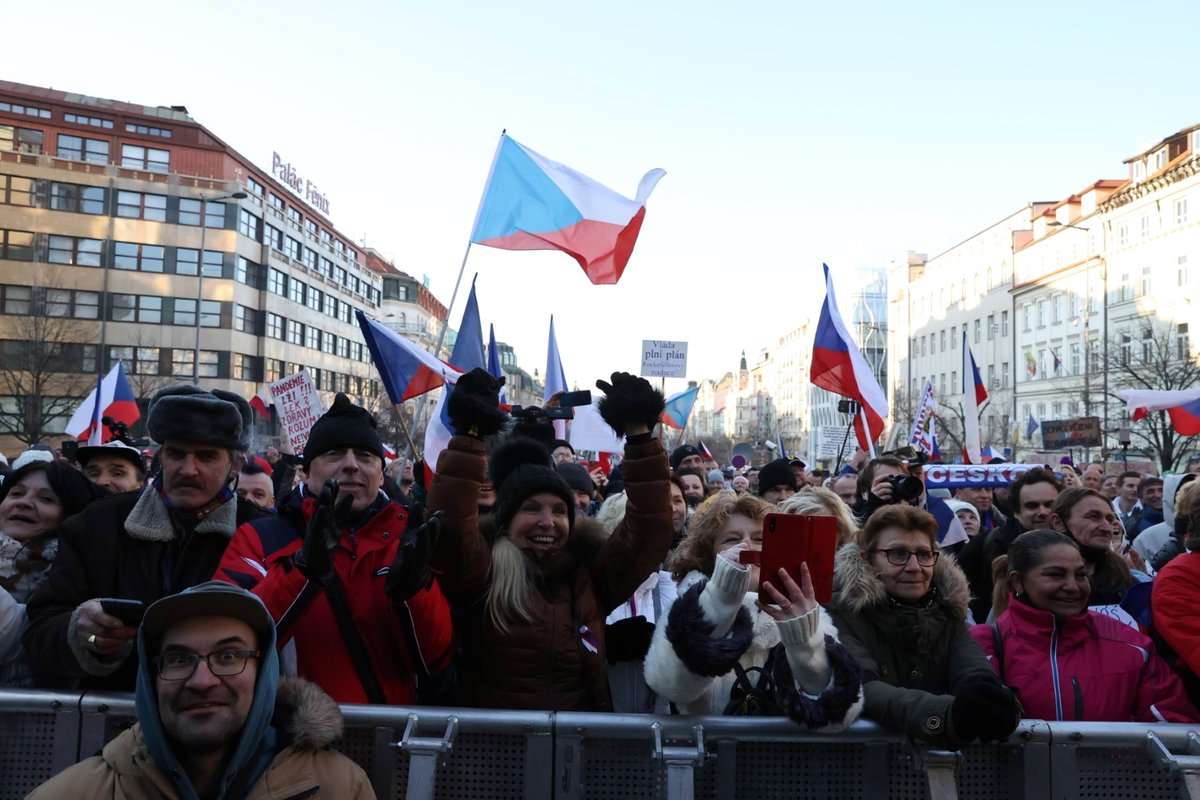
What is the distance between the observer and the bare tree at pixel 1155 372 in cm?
3528

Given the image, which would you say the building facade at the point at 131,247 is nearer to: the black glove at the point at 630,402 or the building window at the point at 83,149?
the building window at the point at 83,149

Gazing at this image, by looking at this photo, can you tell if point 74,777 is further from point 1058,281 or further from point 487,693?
point 1058,281

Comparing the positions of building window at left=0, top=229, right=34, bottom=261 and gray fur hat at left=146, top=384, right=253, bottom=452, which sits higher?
building window at left=0, top=229, right=34, bottom=261

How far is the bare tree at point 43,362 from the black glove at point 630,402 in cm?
4349

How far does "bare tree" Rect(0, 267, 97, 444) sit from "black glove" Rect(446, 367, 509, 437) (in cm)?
4335

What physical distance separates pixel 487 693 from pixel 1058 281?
61681mm

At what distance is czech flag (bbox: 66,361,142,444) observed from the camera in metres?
14.2

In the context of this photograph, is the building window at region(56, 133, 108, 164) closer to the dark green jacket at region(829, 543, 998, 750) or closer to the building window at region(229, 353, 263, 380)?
the building window at region(229, 353, 263, 380)

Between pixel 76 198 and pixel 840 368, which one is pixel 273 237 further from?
pixel 840 368

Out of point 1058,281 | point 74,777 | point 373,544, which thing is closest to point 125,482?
point 373,544

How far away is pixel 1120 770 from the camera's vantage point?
9.54 ft

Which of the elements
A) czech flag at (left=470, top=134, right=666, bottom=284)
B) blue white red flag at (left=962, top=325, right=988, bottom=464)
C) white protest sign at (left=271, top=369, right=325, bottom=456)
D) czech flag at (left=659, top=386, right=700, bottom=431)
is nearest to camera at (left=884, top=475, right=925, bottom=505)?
czech flag at (left=470, top=134, right=666, bottom=284)

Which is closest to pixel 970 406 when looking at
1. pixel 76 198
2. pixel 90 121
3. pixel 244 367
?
pixel 244 367

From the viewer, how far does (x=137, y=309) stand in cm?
5569
